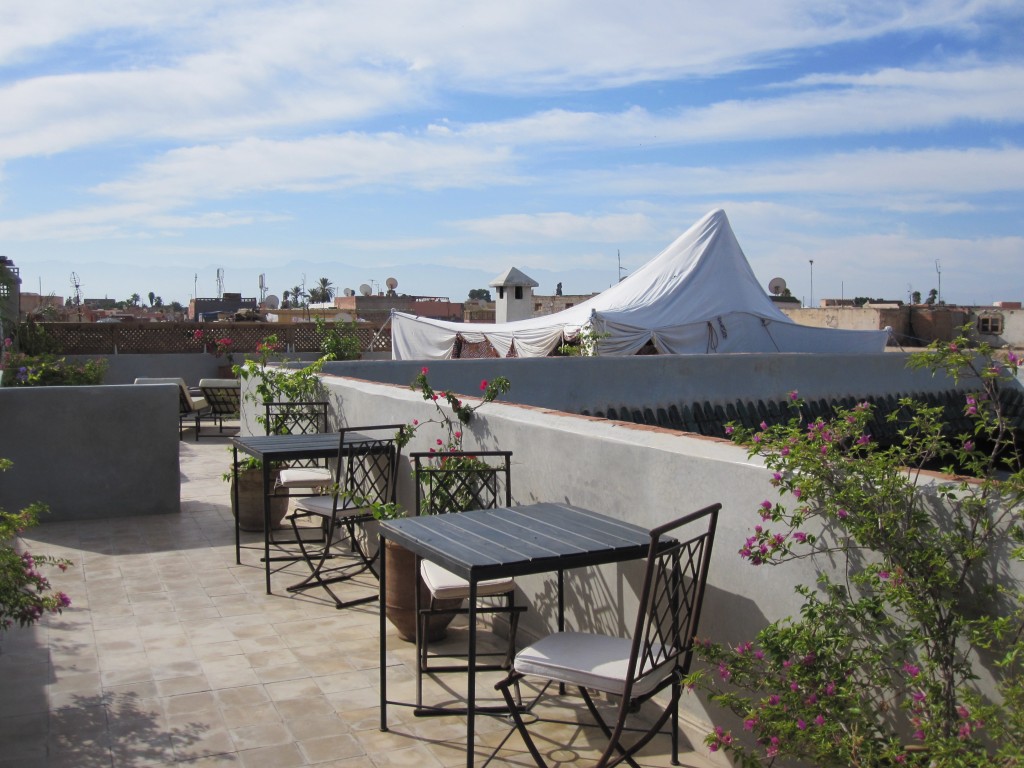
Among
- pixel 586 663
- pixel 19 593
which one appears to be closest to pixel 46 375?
pixel 19 593

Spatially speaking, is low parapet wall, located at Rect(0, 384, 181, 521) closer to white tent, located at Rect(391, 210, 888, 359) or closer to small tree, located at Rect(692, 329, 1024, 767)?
small tree, located at Rect(692, 329, 1024, 767)

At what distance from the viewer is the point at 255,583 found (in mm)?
6359

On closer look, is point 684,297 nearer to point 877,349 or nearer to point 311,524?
point 877,349

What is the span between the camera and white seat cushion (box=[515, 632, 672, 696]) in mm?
3240

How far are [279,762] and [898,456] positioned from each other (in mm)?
2608

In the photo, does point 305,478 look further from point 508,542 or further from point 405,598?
point 508,542

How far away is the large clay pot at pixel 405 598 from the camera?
16.6 feet

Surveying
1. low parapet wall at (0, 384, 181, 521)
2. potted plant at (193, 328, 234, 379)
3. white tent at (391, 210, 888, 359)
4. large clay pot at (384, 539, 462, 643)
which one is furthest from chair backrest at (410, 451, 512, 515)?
potted plant at (193, 328, 234, 379)

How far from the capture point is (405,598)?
5.14m

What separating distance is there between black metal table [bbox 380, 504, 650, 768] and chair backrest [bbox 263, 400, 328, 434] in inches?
160

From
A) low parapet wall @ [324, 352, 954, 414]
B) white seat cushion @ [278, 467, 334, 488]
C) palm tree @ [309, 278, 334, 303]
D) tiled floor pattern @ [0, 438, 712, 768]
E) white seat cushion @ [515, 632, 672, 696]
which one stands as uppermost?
palm tree @ [309, 278, 334, 303]

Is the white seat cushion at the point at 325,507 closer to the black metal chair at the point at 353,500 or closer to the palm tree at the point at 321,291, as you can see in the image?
the black metal chair at the point at 353,500

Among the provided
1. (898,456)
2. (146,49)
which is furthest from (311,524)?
(898,456)

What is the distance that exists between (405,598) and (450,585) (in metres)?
0.95
